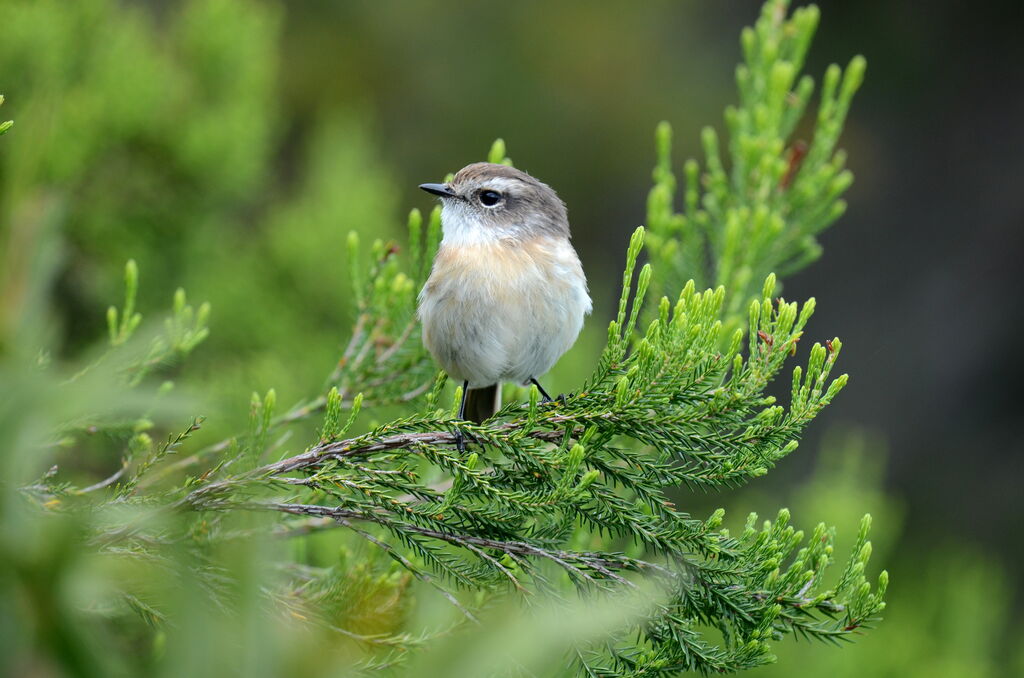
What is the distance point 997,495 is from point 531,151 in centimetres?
532

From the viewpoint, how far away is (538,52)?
28.2ft

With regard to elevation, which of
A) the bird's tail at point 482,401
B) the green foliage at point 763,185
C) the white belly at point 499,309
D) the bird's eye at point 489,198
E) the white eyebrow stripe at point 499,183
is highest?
the green foliage at point 763,185

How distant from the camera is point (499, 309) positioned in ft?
8.78

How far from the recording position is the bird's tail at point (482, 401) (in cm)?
322

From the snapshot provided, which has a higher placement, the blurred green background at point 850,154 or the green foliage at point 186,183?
the blurred green background at point 850,154

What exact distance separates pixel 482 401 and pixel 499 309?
0.65 metres

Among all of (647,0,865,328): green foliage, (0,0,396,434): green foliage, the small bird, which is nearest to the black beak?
the small bird

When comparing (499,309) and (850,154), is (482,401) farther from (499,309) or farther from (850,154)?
(850,154)

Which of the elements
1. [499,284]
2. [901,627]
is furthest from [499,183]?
[901,627]

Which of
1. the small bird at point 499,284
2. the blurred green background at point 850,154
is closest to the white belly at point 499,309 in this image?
the small bird at point 499,284

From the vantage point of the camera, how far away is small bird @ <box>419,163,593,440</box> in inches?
105

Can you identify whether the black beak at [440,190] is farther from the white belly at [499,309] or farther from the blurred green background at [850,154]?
the blurred green background at [850,154]

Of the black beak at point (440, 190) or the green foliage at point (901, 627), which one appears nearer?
the black beak at point (440, 190)

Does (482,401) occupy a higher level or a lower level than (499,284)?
lower
